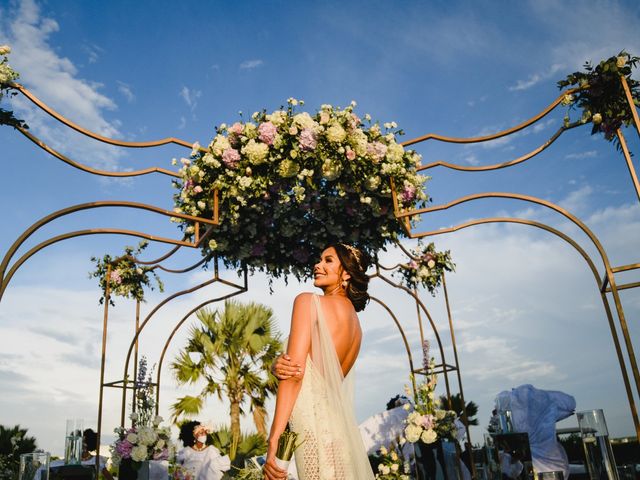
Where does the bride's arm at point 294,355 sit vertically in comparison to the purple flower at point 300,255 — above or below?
below

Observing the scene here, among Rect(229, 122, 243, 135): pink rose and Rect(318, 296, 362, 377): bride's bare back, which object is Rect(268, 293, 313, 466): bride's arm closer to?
Rect(318, 296, 362, 377): bride's bare back

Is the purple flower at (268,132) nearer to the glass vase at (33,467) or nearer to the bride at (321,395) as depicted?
the bride at (321,395)

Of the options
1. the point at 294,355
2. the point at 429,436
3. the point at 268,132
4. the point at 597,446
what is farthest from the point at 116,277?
the point at 597,446

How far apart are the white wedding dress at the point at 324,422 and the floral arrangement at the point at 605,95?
8.12 ft

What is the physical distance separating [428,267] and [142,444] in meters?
4.05

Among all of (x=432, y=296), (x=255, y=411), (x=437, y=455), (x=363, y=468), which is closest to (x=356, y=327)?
(x=363, y=468)

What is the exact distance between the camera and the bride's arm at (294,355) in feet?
8.31

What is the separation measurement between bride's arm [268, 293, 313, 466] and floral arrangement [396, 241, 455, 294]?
381 cm

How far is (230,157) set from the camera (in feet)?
14.6

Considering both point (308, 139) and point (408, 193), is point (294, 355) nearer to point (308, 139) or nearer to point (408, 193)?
point (308, 139)

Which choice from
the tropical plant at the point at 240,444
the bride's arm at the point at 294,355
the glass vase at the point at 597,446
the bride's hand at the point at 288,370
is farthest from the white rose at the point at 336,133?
the tropical plant at the point at 240,444

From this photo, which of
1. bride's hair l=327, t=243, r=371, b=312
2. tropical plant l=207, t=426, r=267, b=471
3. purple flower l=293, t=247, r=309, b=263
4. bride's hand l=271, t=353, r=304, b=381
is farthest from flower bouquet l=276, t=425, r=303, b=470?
tropical plant l=207, t=426, r=267, b=471

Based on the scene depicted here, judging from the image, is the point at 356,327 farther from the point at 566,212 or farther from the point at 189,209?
the point at 189,209

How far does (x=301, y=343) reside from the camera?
2.74m
